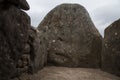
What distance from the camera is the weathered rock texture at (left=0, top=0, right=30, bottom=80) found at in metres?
5.82

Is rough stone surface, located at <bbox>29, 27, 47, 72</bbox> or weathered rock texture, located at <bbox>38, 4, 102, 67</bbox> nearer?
rough stone surface, located at <bbox>29, 27, 47, 72</bbox>

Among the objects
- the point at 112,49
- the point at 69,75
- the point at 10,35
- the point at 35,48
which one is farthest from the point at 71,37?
the point at 10,35

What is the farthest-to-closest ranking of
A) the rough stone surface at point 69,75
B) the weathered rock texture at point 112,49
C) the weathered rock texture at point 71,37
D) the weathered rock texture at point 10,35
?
the weathered rock texture at point 71,37, the weathered rock texture at point 112,49, the rough stone surface at point 69,75, the weathered rock texture at point 10,35

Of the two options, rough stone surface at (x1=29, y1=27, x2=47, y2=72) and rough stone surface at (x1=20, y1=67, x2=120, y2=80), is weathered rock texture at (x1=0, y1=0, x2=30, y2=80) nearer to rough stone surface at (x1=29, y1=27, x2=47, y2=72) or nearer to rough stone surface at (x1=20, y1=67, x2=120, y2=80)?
rough stone surface at (x1=20, y1=67, x2=120, y2=80)

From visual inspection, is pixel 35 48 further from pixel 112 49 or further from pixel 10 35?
pixel 112 49

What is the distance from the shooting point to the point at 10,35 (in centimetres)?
601

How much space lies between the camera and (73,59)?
11.6m

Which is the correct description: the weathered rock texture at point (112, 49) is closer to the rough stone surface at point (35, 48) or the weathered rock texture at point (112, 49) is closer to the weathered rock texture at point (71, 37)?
the weathered rock texture at point (71, 37)

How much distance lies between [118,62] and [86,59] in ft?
6.01

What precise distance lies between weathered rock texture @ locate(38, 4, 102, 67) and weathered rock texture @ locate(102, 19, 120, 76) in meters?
0.73

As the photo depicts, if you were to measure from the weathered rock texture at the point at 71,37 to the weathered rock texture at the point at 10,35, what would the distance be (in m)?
4.93

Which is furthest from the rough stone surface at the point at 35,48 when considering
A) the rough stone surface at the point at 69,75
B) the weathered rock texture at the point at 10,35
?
the weathered rock texture at the point at 10,35

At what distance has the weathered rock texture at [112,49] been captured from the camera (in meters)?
10.4

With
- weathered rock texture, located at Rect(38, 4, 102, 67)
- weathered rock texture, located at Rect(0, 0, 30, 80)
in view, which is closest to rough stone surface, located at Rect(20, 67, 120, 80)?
weathered rock texture, located at Rect(38, 4, 102, 67)
